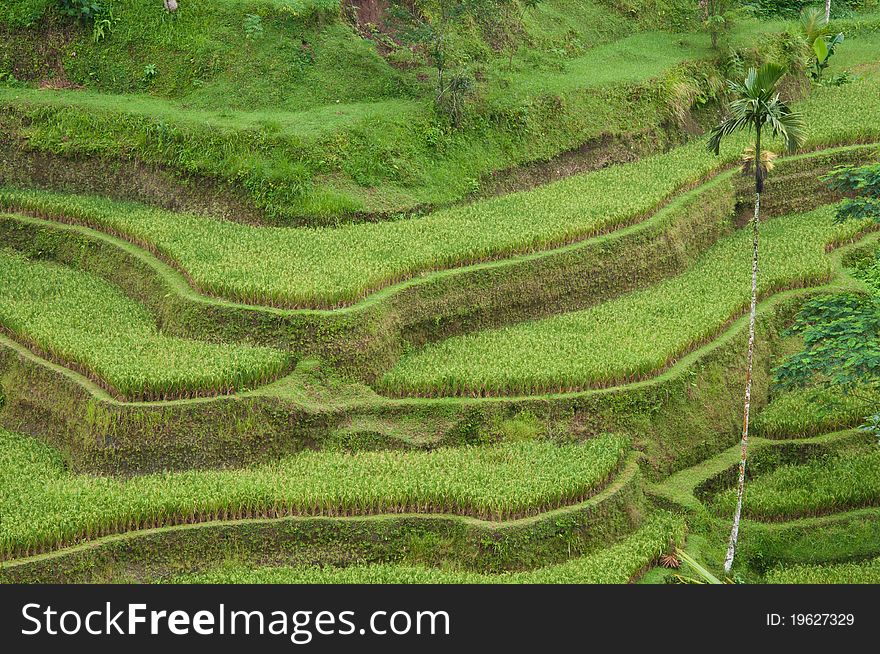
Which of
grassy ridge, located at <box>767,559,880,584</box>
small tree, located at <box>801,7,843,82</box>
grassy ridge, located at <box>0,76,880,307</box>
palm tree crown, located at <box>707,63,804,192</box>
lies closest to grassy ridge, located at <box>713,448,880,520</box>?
grassy ridge, located at <box>767,559,880,584</box>

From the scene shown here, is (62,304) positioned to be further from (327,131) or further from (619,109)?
(619,109)

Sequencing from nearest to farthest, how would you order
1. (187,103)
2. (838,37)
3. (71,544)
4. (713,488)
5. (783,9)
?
(71,544) → (713,488) → (187,103) → (838,37) → (783,9)

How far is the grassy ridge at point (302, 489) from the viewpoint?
22.4m

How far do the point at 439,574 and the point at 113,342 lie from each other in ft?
27.8

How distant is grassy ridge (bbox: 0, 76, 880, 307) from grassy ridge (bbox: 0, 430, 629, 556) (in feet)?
13.7

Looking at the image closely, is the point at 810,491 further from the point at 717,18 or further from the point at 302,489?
the point at 717,18

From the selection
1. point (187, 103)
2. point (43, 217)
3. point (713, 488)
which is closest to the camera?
point (713, 488)

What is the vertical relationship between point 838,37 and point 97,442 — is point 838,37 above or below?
above

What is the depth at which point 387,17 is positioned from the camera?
3650 centimetres

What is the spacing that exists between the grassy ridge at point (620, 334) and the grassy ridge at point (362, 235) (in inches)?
72.2

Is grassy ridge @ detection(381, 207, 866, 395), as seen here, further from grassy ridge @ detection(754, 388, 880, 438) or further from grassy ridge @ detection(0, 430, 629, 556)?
grassy ridge @ detection(754, 388, 880, 438)

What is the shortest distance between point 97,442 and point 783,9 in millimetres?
29835

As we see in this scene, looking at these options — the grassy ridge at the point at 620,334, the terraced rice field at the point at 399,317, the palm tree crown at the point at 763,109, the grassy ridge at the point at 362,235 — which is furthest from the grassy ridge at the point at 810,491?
the grassy ridge at the point at 362,235

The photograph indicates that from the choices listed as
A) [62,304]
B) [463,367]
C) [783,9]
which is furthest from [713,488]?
[783,9]
